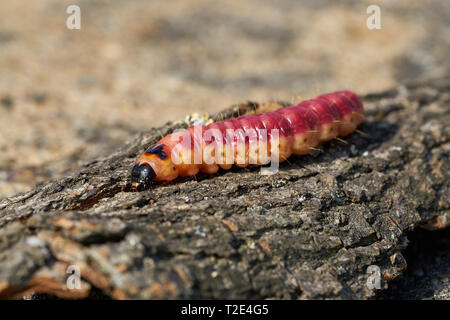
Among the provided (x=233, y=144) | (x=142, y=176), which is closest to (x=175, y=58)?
(x=233, y=144)

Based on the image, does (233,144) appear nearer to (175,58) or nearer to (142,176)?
(142,176)

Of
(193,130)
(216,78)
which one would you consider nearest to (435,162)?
(193,130)

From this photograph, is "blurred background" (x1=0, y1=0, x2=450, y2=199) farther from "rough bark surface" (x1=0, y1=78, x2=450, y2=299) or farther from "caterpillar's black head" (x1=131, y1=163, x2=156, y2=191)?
"caterpillar's black head" (x1=131, y1=163, x2=156, y2=191)

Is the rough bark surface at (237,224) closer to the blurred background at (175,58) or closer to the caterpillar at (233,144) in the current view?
the caterpillar at (233,144)

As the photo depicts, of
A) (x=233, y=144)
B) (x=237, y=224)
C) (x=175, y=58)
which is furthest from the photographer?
(x=175, y=58)

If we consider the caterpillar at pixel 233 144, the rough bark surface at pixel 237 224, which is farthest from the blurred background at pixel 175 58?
the caterpillar at pixel 233 144

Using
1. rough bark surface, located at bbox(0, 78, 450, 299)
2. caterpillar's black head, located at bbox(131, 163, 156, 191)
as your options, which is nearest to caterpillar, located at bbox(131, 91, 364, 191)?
caterpillar's black head, located at bbox(131, 163, 156, 191)

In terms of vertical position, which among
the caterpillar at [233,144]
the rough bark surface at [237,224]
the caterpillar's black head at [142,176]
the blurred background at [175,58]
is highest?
the blurred background at [175,58]
